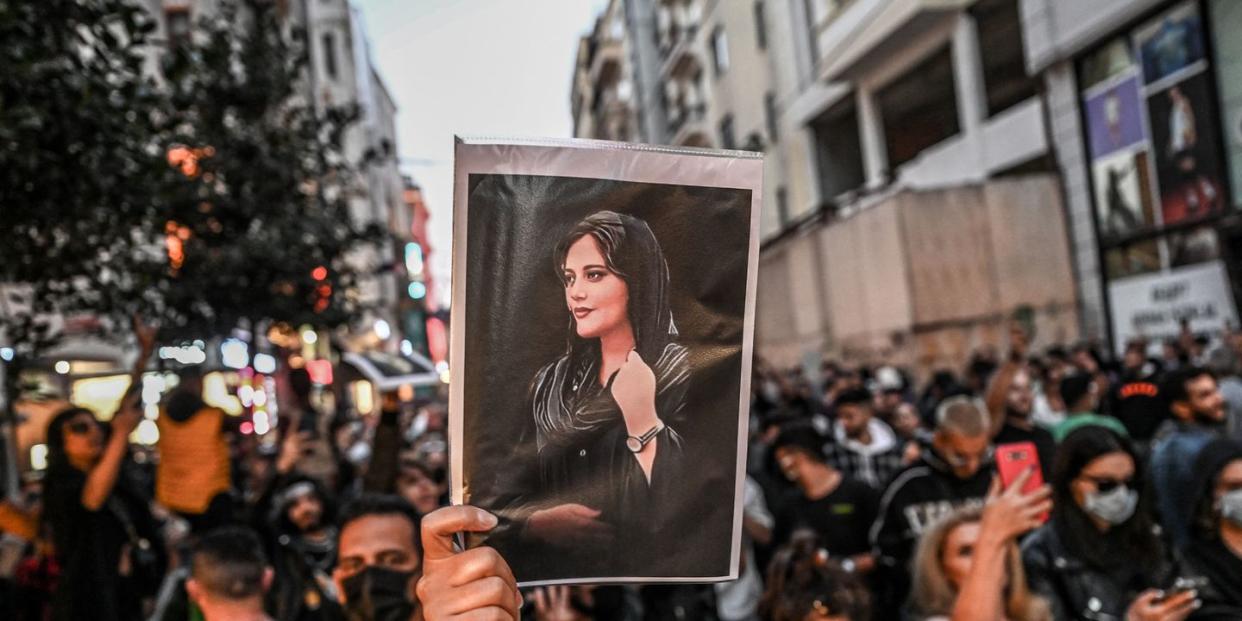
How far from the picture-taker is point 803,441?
5938 mm

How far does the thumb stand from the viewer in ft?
5.66

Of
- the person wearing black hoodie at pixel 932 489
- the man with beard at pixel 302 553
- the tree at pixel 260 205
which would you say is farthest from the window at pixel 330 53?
the person wearing black hoodie at pixel 932 489

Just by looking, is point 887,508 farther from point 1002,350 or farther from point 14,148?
point 1002,350

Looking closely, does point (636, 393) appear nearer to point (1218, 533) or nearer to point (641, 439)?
point (641, 439)

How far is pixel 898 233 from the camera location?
56.5ft

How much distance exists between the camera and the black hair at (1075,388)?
752cm

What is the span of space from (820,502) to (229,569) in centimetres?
311

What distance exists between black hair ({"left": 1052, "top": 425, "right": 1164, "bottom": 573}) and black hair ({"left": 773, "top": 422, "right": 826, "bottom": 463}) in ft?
6.41

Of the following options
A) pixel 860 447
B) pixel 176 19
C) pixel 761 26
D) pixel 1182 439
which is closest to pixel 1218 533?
pixel 1182 439

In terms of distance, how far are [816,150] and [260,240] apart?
17.5 metres

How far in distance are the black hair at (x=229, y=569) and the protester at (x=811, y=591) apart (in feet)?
5.45

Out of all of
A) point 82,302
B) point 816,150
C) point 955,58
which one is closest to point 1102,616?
point 82,302

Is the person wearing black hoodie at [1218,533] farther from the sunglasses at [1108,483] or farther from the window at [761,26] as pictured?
the window at [761,26]

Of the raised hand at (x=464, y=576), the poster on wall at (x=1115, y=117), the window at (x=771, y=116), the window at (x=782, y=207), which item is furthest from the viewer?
the window at (x=782, y=207)
